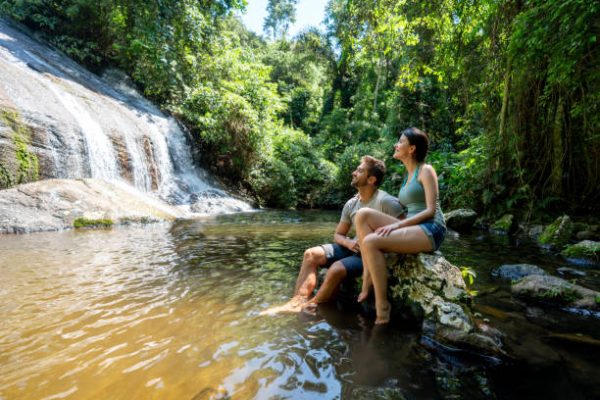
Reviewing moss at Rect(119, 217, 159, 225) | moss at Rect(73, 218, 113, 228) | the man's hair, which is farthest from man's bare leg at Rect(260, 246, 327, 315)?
moss at Rect(119, 217, 159, 225)

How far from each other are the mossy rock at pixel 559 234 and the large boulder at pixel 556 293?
361cm

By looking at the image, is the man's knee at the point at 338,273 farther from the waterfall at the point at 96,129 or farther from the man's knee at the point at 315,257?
the waterfall at the point at 96,129

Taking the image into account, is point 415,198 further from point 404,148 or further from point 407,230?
point 404,148

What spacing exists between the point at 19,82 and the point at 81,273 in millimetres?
9347

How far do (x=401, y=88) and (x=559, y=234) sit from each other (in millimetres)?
14234

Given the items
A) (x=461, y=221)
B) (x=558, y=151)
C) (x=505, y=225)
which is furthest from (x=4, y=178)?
(x=558, y=151)

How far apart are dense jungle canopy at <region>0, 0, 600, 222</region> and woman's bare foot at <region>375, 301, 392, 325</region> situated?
3804 millimetres

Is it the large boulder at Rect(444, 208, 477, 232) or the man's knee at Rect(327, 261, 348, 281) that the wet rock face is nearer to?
the man's knee at Rect(327, 261, 348, 281)

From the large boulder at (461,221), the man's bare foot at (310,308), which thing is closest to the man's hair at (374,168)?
the man's bare foot at (310,308)

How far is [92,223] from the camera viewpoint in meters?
7.88

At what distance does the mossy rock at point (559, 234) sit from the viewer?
6684mm

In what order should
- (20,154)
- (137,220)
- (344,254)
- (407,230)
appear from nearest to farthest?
(407,230) < (344,254) < (20,154) < (137,220)

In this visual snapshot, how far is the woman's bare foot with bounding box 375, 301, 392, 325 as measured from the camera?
115 inches

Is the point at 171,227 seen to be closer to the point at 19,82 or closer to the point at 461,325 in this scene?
the point at 19,82
